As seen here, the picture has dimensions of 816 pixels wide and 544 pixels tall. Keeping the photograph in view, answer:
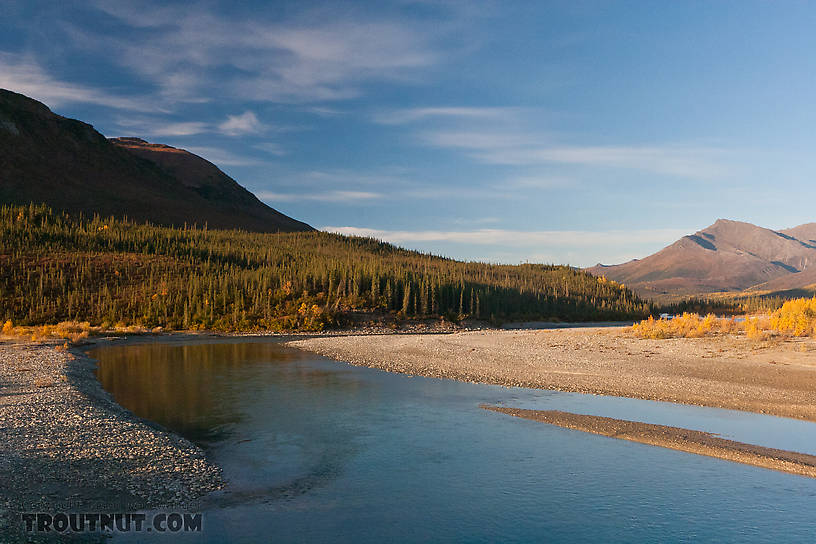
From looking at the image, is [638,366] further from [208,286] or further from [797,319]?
[208,286]

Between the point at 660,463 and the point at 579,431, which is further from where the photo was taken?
the point at 579,431

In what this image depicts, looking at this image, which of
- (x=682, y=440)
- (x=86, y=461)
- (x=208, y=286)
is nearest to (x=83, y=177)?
(x=208, y=286)

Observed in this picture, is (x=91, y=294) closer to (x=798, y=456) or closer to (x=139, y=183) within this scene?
(x=798, y=456)

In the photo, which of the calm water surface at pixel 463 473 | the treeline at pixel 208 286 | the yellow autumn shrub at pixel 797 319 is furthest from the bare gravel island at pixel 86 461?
the treeline at pixel 208 286

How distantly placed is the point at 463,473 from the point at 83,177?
170355 millimetres

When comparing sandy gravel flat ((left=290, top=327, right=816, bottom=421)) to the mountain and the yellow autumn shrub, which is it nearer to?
the yellow autumn shrub

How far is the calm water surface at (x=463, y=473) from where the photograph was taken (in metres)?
11.8

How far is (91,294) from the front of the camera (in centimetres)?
7488

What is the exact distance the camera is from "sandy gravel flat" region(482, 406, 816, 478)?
50.0ft

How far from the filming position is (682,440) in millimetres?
17375

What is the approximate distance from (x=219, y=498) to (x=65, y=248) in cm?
8838

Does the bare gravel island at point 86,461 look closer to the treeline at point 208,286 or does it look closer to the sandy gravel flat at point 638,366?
the sandy gravel flat at point 638,366

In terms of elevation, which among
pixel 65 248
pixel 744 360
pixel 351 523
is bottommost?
pixel 351 523

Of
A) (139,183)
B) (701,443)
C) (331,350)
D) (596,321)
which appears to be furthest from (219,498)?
(139,183)
